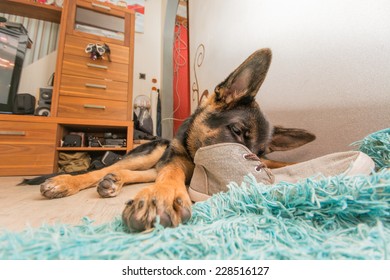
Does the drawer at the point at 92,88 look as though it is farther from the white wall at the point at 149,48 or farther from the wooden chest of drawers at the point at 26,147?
the white wall at the point at 149,48

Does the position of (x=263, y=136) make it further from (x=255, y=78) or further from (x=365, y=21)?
(x=365, y=21)

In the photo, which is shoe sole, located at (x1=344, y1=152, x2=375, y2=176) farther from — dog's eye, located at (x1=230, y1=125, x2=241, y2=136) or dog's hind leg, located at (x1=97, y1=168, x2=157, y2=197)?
dog's hind leg, located at (x1=97, y1=168, x2=157, y2=197)

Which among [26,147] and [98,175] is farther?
[26,147]

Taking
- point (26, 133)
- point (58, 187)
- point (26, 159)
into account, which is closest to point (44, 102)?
point (26, 133)

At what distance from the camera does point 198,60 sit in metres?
2.88

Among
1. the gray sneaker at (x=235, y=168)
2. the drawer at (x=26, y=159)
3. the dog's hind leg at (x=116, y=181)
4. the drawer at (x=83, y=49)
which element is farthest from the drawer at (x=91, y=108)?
the gray sneaker at (x=235, y=168)

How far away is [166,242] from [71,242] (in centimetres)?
20

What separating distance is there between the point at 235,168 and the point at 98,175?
3.34 feet

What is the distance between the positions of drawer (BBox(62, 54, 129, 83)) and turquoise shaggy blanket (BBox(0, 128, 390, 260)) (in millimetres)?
2878

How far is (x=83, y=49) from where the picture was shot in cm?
271

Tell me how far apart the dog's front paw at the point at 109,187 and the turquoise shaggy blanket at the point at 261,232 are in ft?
1.68

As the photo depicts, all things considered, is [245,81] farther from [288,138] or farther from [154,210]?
[154,210]

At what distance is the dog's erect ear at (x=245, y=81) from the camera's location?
1.02 m

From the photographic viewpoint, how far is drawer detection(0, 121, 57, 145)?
2143mm
